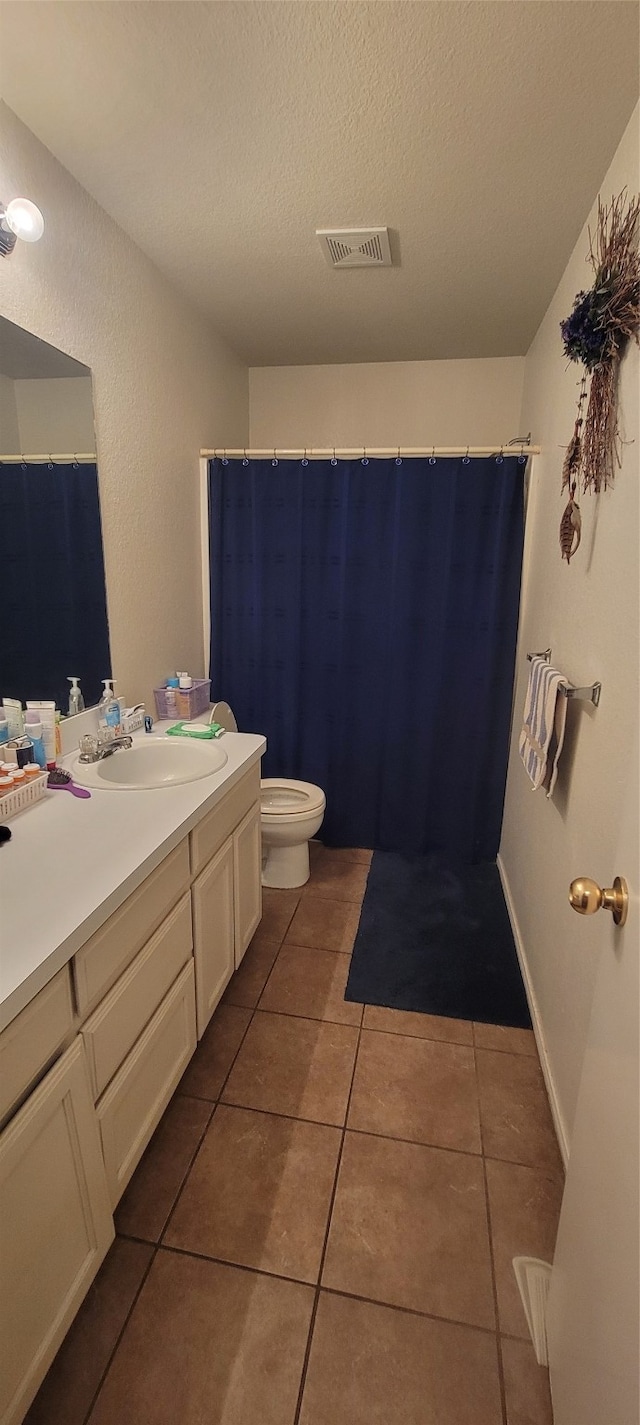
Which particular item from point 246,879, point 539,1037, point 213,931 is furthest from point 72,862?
point 539,1037

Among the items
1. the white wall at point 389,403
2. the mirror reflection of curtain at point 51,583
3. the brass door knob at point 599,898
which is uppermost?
the white wall at point 389,403

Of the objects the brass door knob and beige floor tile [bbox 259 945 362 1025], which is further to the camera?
beige floor tile [bbox 259 945 362 1025]

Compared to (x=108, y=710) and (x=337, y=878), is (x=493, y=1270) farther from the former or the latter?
(x=108, y=710)

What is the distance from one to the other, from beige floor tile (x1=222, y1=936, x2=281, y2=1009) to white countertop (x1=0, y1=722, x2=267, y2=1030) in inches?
30.7

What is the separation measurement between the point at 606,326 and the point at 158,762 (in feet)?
5.13

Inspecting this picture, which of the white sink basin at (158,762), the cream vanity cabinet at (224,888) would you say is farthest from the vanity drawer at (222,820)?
the white sink basin at (158,762)

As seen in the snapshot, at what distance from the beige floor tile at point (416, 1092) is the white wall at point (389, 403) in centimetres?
258

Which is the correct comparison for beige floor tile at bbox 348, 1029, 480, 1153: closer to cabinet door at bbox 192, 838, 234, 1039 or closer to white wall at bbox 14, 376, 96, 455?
cabinet door at bbox 192, 838, 234, 1039

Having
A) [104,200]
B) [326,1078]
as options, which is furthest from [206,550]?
[326,1078]

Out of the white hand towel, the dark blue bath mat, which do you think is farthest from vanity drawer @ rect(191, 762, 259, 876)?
Answer: the white hand towel

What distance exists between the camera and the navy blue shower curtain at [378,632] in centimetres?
234

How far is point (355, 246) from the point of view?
177 centimetres

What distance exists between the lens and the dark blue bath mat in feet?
6.00

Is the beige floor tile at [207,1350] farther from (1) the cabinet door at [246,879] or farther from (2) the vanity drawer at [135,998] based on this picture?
(1) the cabinet door at [246,879]
